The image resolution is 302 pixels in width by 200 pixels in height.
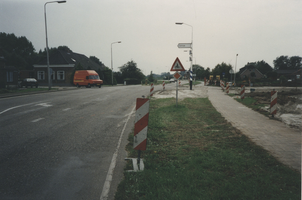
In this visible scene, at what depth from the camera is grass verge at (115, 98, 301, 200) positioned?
125 inches

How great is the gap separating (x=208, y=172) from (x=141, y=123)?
1569mm

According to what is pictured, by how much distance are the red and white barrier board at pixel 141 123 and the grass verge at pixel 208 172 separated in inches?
15.4

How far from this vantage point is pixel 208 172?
387 cm

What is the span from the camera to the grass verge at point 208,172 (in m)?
3.19

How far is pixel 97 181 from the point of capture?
368 centimetres

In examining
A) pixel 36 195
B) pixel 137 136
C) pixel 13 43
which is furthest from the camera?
pixel 13 43

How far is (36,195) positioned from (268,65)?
414 ft

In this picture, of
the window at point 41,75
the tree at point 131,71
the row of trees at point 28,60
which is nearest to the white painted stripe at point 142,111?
the row of trees at point 28,60

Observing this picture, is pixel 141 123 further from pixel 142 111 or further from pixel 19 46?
pixel 19 46

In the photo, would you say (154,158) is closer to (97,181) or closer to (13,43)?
(97,181)

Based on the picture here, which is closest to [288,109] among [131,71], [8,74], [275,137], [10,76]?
[275,137]

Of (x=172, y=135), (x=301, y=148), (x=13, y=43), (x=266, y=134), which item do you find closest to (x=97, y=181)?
(x=172, y=135)

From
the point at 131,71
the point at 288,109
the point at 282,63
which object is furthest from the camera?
the point at 282,63

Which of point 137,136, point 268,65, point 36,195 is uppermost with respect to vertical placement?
point 268,65
